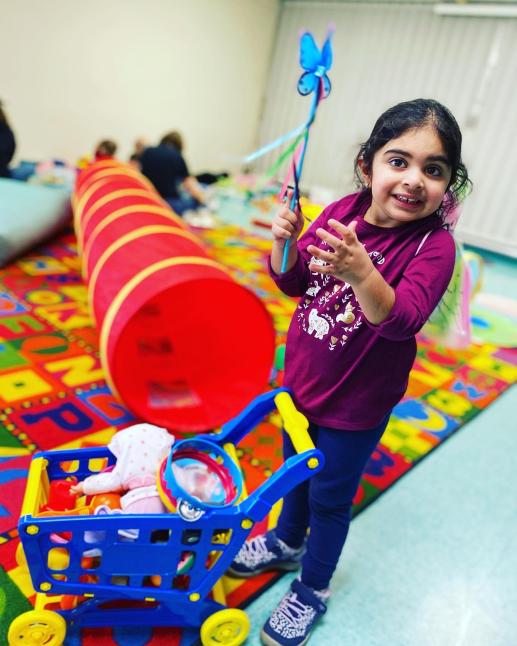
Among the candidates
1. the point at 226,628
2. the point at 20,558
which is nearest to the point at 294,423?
the point at 226,628

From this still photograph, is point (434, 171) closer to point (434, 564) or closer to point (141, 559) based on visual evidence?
point (141, 559)

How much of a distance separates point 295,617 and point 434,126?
97 centimetres

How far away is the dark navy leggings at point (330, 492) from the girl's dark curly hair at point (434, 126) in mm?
448

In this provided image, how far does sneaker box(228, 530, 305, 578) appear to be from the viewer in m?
1.19

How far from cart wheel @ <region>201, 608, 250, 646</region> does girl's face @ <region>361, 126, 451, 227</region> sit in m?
0.80

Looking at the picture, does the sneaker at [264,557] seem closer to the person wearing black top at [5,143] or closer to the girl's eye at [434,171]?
the girl's eye at [434,171]

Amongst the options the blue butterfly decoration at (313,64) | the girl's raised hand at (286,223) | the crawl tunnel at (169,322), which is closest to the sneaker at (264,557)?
the crawl tunnel at (169,322)

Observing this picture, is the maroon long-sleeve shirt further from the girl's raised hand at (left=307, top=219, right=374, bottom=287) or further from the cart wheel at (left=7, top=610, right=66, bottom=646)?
the cart wheel at (left=7, top=610, right=66, bottom=646)

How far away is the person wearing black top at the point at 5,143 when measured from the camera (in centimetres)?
350

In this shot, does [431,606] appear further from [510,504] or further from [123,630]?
[123,630]

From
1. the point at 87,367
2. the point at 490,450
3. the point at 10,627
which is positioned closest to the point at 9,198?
the point at 87,367

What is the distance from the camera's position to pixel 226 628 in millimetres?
1001

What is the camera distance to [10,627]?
92cm

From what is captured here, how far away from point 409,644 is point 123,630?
2.02 ft
